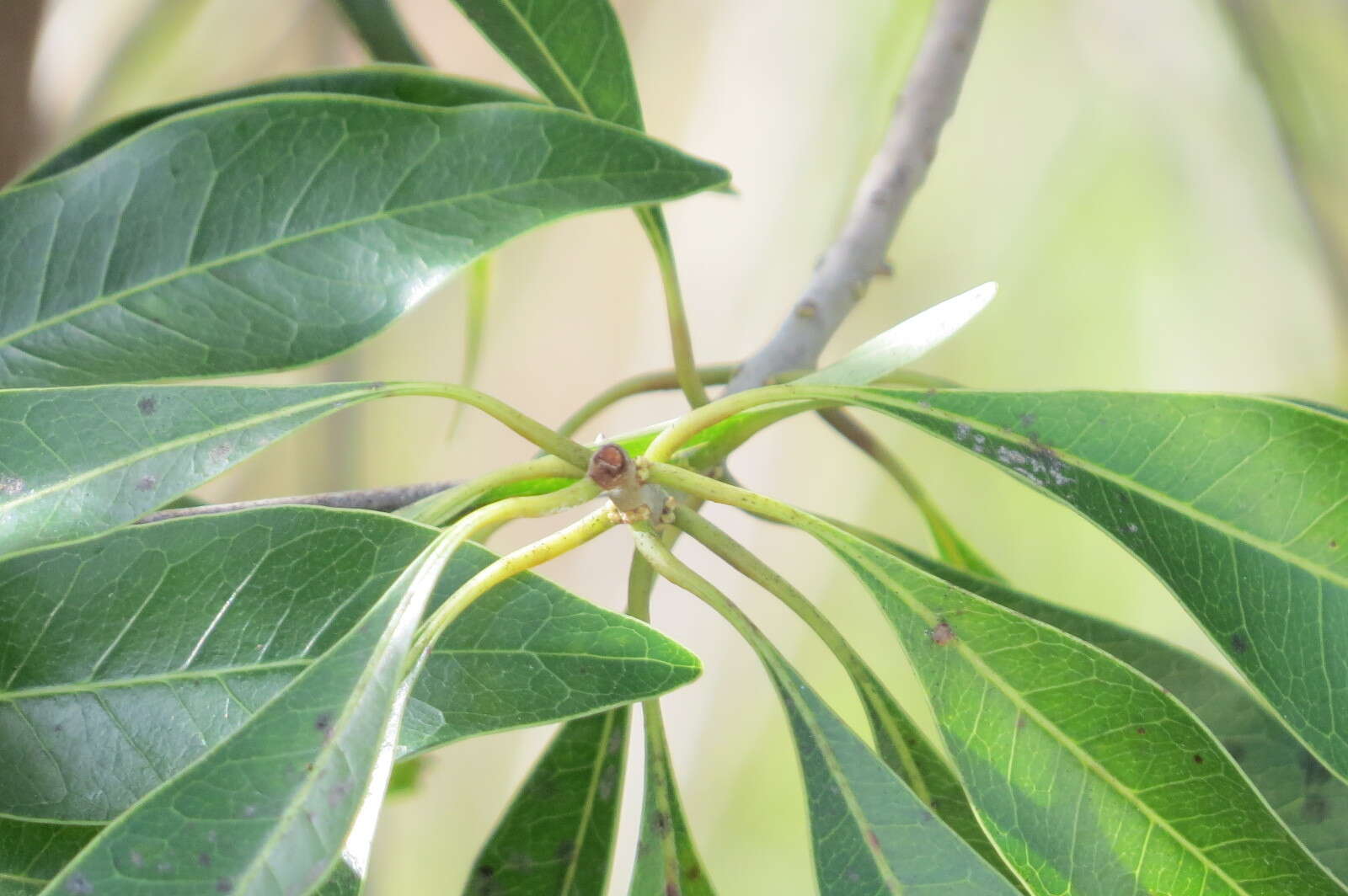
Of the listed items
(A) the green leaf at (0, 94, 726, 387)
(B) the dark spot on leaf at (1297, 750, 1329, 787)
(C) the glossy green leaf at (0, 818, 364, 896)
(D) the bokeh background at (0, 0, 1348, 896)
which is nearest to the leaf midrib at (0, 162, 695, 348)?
(A) the green leaf at (0, 94, 726, 387)

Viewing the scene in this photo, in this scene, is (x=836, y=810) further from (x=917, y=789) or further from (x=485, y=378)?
(x=485, y=378)

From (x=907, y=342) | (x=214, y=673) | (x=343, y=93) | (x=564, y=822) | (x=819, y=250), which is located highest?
(x=819, y=250)

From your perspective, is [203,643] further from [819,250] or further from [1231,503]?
[819,250]

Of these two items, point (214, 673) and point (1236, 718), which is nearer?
point (214, 673)

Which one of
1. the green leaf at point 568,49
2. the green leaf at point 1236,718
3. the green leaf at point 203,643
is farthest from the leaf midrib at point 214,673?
the green leaf at point 568,49

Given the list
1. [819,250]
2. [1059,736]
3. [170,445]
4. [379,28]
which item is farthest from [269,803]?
[819,250]

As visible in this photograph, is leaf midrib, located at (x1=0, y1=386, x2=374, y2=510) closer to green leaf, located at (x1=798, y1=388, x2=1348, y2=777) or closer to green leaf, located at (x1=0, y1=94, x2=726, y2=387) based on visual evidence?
green leaf, located at (x1=0, y1=94, x2=726, y2=387)
